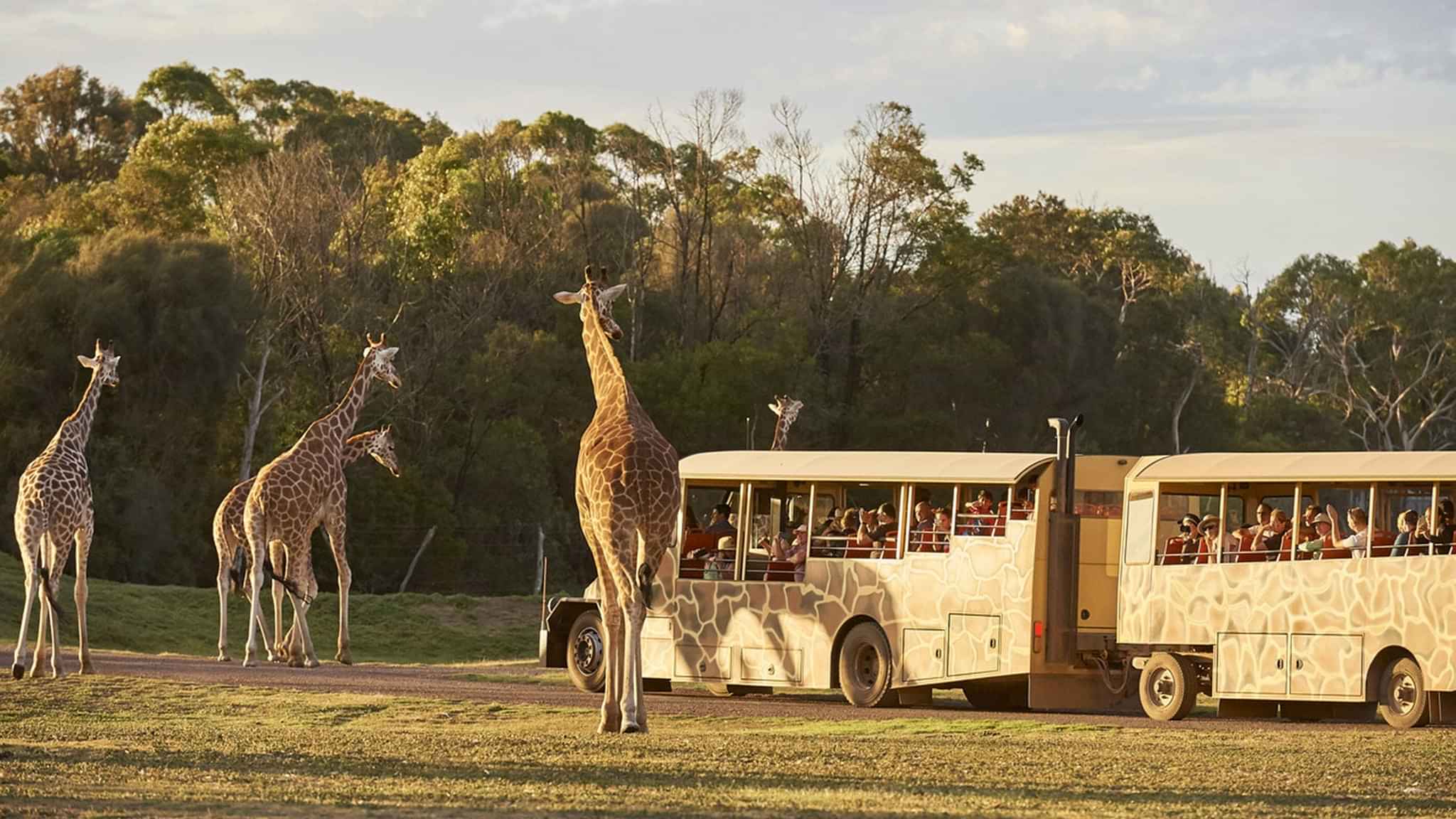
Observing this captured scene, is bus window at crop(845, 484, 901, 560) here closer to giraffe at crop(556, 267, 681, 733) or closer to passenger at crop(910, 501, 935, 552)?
passenger at crop(910, 501, 935, 552)

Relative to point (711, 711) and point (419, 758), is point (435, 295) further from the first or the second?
point (419, 758)

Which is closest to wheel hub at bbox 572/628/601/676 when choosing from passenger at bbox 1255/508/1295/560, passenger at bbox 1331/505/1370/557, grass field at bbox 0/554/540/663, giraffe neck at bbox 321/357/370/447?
giraffe neck at bbox 321/357/370/447

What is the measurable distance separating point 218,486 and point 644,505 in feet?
105

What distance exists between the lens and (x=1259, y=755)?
17.3 meters

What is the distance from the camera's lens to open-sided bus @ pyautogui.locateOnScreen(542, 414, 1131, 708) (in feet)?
74.3

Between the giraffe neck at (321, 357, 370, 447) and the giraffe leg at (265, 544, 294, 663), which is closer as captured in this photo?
the giraffe leg at (265, 544, 294, 663)

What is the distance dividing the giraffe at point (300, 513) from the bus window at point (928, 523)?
8.18 meters

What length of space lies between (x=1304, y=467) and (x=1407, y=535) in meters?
1.24

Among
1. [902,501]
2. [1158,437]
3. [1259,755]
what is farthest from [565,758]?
[1158,437]

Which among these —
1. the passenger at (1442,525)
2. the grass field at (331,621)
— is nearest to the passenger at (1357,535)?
the passenger at (1442,525)

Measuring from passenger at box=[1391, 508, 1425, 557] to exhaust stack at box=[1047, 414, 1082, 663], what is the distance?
11.0 ft

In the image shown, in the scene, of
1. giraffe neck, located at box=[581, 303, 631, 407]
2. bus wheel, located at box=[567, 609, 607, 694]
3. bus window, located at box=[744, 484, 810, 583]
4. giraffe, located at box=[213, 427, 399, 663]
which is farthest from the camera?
giraffe, located at box=[213, 427, 399, 663]

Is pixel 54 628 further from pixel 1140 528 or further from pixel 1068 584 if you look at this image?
pixel 1140 528

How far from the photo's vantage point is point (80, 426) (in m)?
25.8
